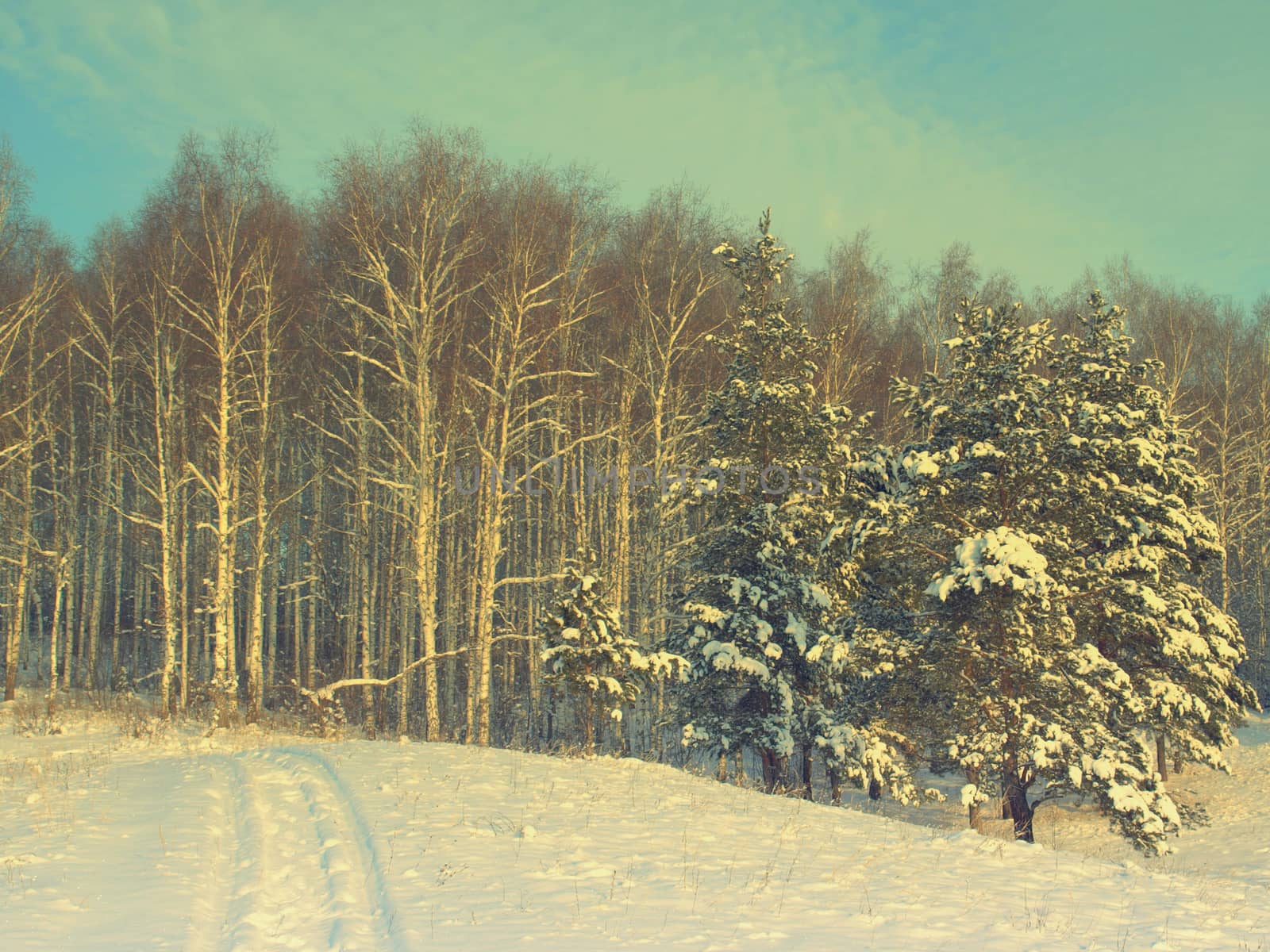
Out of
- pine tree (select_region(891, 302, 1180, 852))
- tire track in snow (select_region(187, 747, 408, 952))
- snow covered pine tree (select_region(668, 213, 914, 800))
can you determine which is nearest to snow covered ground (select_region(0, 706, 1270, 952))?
tire track in snow (select_region(187, 747, 408, 952))

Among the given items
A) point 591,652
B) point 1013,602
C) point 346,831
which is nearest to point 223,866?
point 346,831

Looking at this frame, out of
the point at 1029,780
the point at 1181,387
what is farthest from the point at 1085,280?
the point at 1029,780

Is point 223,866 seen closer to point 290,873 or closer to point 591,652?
point 290,873

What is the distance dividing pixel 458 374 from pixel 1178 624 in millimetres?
15664

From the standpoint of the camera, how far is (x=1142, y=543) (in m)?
15.8

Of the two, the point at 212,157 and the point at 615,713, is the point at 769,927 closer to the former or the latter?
the point at 615,713

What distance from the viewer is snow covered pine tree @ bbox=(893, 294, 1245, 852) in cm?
1385

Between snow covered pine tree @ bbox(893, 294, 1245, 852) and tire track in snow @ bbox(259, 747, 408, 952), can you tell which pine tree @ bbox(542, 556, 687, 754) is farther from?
snow covered pine tree @ bbox(893, 294, 1245, 852)

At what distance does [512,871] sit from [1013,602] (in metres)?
9.44

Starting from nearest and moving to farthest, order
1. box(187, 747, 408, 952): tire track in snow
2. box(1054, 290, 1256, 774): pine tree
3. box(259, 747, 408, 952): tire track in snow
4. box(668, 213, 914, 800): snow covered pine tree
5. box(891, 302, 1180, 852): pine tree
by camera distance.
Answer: box(187, 747, 408, 952): tire track in snow < box(259, 747, 408, 952): tire track in snow < box(891, 302, 1180, 852): pine tree < box(1054, 290, 1256, 774): pine tree < box(668, 213, 914, 800): snow covered pine tree

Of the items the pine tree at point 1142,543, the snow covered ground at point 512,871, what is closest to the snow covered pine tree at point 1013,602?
the pine tree at point 1142,543

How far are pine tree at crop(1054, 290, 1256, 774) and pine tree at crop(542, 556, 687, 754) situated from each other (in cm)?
766

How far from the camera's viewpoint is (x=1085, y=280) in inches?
1770

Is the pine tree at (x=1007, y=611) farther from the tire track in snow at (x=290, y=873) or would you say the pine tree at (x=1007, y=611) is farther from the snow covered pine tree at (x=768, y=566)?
the tire track in snow at (x=290, y=873)
